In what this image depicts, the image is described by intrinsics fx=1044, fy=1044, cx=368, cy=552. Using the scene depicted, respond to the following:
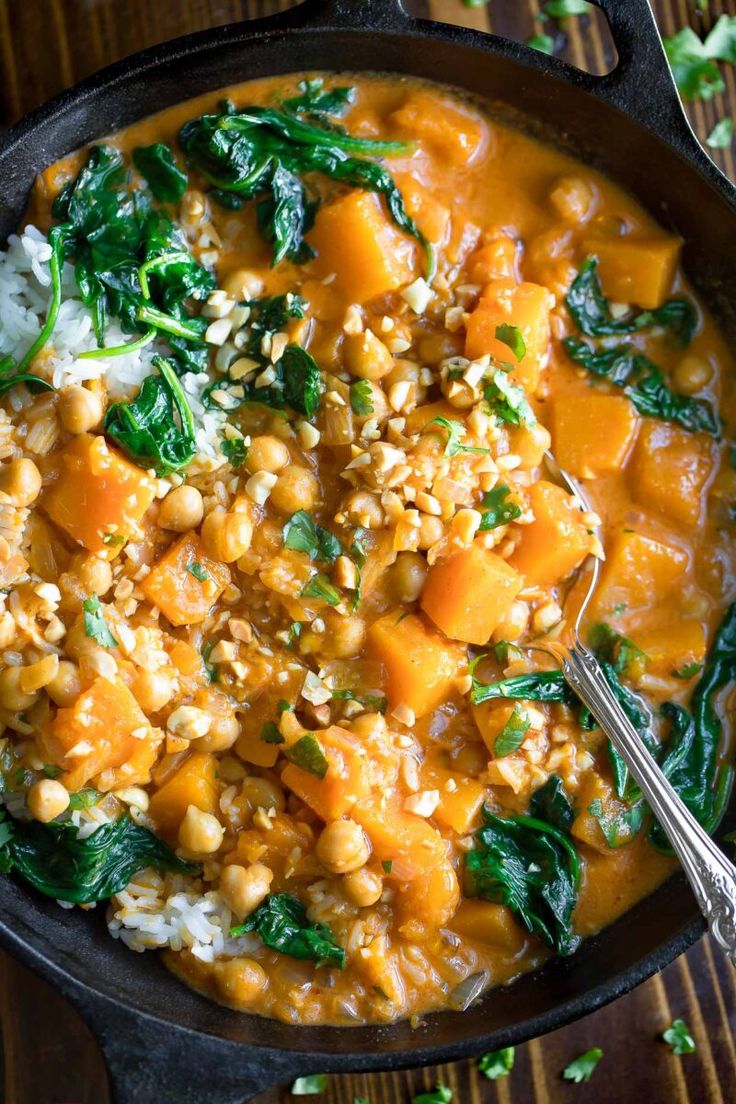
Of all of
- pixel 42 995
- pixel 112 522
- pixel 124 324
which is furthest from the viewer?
pixel 42 995

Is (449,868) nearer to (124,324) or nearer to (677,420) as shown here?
(677,420)

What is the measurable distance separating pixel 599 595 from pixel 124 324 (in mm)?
2171

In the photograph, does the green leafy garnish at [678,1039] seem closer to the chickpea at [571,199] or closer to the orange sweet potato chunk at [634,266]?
the orange sweet potato chunk at [634,266]

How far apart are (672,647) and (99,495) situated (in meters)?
2.33

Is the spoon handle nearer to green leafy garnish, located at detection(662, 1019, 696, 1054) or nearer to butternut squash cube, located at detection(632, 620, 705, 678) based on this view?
butternut squash cube, located at detection(632, 620, 705, 678)

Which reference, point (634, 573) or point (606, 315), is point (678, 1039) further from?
point (606, 315)

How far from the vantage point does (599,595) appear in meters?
4.22

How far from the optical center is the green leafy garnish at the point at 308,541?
3.95 meters

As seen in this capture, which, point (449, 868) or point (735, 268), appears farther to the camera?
point (735, 268)

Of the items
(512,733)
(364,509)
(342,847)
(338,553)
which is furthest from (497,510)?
(342,847)

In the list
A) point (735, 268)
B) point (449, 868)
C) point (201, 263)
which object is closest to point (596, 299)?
point (735, 268)

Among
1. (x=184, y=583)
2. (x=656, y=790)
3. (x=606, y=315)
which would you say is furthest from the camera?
(x=606, y=315)

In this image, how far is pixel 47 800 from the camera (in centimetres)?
368

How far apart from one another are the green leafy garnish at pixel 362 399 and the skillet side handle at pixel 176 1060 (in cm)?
228
